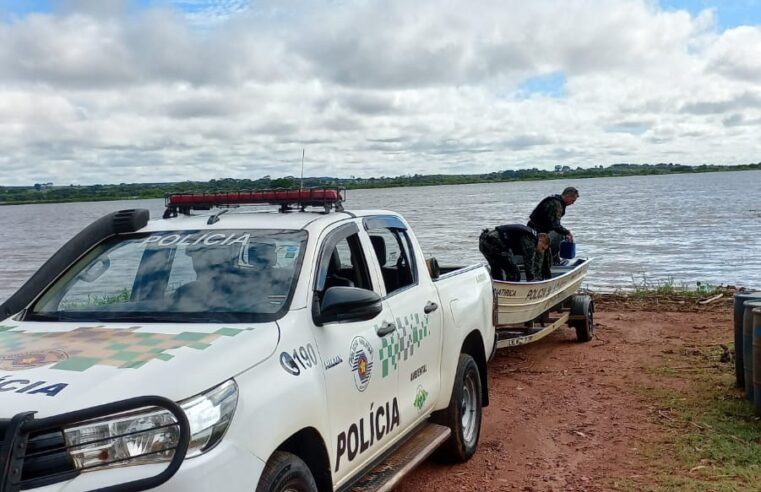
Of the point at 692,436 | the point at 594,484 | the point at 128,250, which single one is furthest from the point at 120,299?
the point at 692,436

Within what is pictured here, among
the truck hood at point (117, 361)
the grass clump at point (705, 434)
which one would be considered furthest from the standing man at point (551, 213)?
the truck hood at point (117, 361)

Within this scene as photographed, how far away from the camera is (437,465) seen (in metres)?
6.01

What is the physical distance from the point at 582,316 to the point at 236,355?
322 inches

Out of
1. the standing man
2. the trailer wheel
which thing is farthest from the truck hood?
the standing man

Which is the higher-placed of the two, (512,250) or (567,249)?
(512,250)

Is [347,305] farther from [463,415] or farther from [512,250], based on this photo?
[512,250]

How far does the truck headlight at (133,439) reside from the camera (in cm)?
273

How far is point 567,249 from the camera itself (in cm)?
1252

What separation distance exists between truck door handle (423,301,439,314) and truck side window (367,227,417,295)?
19cm

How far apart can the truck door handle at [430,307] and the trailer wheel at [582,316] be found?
566 centimetres

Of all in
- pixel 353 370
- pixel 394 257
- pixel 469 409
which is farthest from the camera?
pixel 469 409

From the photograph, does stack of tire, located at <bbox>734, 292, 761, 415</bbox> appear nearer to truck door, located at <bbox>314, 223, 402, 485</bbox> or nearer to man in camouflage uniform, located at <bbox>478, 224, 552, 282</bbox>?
man in camouflage uniform, located at <bbox>478, 224, 552, 282</bbox>

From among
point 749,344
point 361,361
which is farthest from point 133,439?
point 749,344

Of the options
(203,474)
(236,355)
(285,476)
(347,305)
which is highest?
(347,305)
